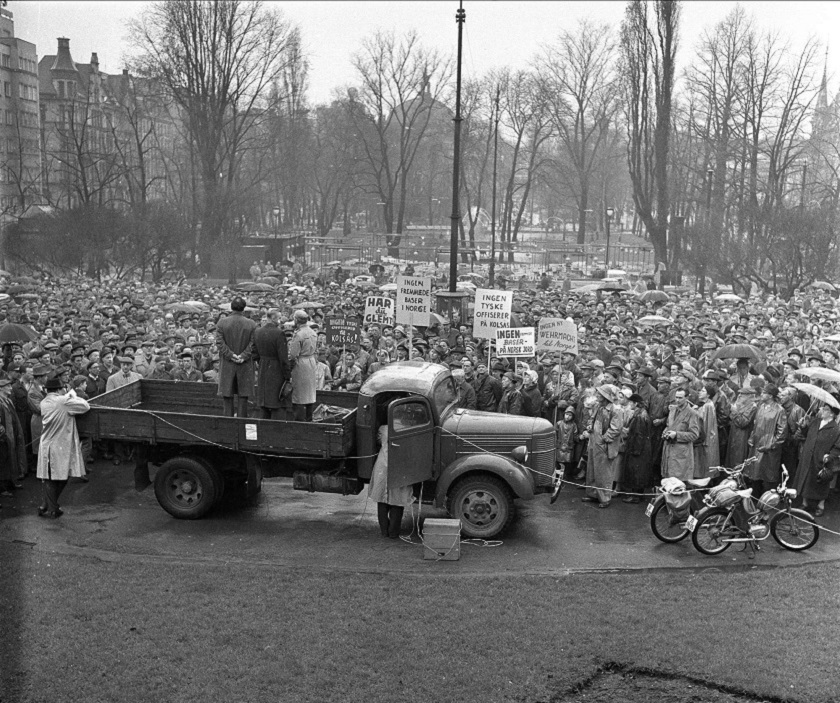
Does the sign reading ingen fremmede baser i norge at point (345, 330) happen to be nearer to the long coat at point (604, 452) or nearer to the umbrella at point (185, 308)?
the long coat at point (604, 452)

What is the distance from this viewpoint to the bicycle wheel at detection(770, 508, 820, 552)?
1048 centimetres

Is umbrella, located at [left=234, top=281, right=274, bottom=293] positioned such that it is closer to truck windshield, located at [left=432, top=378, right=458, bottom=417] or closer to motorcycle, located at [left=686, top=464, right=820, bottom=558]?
truck windshield, located at [left=432, top=378, right=458, bottom=417]

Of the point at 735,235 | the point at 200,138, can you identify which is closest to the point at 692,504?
the point at 735,235

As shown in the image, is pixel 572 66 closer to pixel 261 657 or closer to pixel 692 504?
pixel 692 504

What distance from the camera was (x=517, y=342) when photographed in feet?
51.9

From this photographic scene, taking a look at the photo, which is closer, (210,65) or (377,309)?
(377,309)

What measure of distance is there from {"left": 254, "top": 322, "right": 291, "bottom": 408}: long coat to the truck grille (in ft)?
10.4

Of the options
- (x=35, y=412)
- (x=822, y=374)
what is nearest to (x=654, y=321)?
(x=822, y=374)

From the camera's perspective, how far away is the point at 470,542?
10.8m

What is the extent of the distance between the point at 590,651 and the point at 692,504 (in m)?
3.59

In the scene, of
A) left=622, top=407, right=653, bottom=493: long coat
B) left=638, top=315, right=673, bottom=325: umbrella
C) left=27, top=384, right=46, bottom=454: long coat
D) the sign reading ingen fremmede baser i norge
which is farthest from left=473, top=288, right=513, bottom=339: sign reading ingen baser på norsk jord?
left=638, top=315, right=673, bottom=325: umbrella

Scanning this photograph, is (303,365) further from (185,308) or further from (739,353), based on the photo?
(185,308)

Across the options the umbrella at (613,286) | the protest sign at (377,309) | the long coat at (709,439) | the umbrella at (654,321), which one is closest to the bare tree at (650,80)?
the umbrella at (613,286)

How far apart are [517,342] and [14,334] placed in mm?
8726
